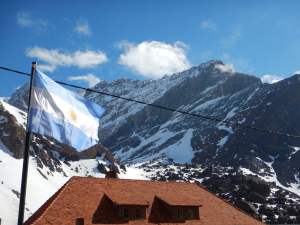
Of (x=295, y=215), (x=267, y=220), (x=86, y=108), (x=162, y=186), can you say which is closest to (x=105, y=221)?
(x=162, y=186)

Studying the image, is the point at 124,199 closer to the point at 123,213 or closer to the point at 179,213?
the point at 123,213

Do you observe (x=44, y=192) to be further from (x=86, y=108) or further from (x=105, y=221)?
(x=86, y=108)

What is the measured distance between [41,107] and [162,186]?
27334 mm

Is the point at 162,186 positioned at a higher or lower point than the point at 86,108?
higher

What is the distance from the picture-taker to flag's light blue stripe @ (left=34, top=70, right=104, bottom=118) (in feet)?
58.9

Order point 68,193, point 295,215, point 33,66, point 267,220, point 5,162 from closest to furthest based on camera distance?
point 33,66
point 68,193
point 267,220
point 295,215
point 5,162

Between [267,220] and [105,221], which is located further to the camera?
[267,220]

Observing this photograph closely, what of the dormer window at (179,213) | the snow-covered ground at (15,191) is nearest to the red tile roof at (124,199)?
the dormer window at (179,213)

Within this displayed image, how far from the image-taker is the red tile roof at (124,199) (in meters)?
35.2

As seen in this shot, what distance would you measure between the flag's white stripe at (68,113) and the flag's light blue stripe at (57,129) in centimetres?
14

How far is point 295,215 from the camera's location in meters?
180

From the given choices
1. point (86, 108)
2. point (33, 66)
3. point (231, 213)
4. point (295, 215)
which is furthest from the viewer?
point (295, 215)

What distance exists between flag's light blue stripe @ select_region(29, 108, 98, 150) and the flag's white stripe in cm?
14

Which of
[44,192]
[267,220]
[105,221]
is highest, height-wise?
[44,192]
